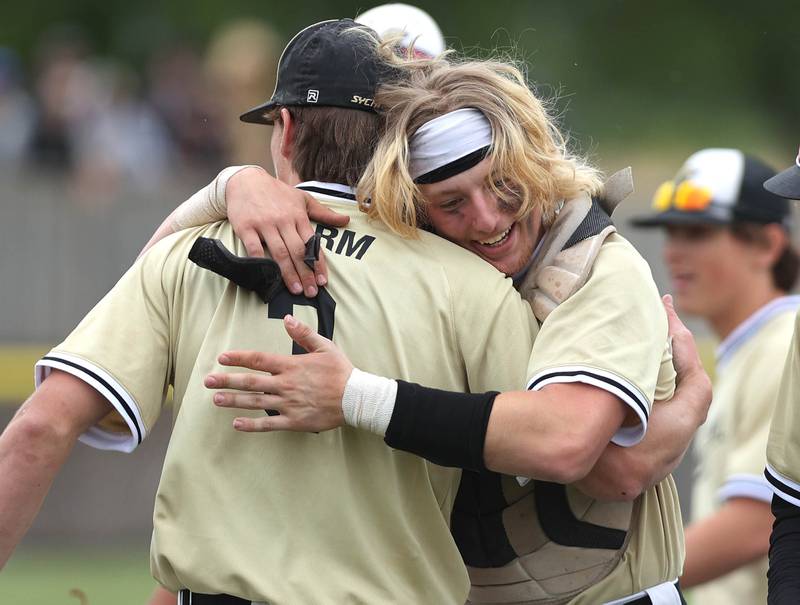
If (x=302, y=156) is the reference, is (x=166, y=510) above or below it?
below

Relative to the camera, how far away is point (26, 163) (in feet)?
39.0

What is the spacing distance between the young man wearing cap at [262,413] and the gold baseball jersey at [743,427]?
6.88ft

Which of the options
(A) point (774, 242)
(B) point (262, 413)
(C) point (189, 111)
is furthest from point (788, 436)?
(C) point (189, 111)

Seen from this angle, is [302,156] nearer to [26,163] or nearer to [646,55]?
[26,163]

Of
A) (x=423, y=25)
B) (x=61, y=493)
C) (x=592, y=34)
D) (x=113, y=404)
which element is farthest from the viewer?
(x=592, y=34)

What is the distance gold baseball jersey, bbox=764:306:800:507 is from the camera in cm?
348

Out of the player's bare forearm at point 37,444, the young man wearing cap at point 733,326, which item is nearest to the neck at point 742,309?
the young man wearing cap at point 733,326

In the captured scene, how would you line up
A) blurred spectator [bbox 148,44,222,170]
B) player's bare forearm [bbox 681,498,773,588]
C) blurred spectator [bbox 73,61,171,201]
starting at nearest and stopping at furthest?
player's bare forearm [bbox 681,498,773,588] < blurred spectator [bbox 73,61,171,201] < blurred spectator [bbox 148,44,222,170]

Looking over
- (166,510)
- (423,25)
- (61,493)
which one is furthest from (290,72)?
(61,493)

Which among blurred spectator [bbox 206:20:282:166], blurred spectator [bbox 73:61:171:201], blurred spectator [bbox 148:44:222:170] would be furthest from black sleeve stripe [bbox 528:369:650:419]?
blurred spectator [bbox 148:44:222:170]

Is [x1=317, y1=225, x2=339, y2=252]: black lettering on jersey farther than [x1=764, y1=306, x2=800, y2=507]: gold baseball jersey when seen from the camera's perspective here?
No

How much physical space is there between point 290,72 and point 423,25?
2.19 metres

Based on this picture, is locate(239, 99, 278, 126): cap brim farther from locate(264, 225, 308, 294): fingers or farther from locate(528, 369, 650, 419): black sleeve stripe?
locate(528, 369, 650, 419): black sleeve stripe

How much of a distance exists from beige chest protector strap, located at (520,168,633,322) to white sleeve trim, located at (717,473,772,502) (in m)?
1.81
